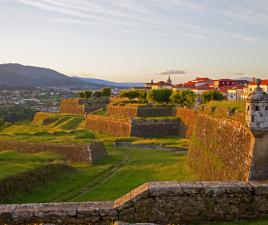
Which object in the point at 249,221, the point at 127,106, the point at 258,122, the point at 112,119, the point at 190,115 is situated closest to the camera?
the point at 249,221

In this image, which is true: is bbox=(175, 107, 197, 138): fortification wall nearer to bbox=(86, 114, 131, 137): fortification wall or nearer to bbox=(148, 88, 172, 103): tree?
bbox=(86, 114, 131, 137): fortification wall

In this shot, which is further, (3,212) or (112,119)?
(112,119)

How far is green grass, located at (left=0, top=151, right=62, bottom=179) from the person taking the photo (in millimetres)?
22737

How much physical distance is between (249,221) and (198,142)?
19.3m

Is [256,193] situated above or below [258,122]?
below

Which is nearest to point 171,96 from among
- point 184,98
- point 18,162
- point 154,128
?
point 184,98

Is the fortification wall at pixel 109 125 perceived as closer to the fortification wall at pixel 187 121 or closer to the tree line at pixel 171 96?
the fortification wall at pixel 187 121

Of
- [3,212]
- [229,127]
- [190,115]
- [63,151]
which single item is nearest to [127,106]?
[190,115]

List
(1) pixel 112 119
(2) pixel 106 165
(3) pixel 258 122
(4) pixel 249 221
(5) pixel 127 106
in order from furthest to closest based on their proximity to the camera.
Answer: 1. (5) pixel 127 106
2. (1) pixel 112 119
3. (2) pixel 106 165
4. (3) pixel 258 122
5. (4) pixel 249 221

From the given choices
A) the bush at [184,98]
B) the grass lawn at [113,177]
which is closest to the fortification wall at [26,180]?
the grass lawn at [113,177]

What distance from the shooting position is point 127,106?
62.4m

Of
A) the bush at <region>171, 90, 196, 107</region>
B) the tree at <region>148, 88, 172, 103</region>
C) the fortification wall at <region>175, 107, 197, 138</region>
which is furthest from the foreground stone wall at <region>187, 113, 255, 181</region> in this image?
the tree at <region>148, 88, 172, 103</region>

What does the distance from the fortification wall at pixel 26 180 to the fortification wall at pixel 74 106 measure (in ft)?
174

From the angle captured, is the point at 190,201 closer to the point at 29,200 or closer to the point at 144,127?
the point at 29,200
